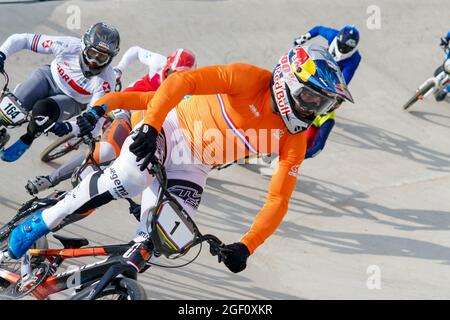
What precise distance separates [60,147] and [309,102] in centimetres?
439

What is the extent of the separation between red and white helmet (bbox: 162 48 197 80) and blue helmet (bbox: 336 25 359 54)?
245cm

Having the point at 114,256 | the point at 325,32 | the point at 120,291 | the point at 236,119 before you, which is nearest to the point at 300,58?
the point at 236,119

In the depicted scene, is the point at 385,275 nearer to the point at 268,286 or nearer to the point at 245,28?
the point at 268,286

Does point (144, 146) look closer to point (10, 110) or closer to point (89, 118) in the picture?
point (89, 118)

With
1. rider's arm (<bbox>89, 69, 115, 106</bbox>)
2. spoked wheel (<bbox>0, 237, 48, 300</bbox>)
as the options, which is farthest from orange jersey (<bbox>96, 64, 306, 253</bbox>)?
rider's arm (<bbox>89, 69, 115, 106</bbox>)

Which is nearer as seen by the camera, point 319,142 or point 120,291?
point 120,291

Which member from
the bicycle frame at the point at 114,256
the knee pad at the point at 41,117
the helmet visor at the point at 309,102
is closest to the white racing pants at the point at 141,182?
the bicycle frame at the point at 114,256

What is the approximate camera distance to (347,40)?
382 inches

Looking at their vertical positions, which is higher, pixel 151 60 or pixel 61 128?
pixel 61 128

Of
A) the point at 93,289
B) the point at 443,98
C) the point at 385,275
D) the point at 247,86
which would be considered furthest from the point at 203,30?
the point at 93,289

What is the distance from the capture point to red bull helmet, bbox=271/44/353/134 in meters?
4.86

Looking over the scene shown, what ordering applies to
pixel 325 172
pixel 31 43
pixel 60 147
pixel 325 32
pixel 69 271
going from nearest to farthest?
pixel 69 271
pixel 31 43
pixel 60 147
pixel 325 172
pixel 325 32

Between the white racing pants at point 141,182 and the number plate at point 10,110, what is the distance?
2.14 m

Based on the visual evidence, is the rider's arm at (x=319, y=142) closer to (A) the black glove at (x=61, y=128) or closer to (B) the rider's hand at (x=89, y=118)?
(A) the black glove at (x=61, y=128)
